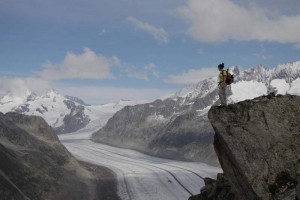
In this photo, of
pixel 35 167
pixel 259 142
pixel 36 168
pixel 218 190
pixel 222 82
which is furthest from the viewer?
pixel 35 167

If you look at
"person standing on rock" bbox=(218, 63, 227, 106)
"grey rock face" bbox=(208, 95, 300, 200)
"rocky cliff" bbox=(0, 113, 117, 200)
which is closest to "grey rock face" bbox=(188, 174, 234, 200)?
"grey rock face" bbox=(208, 95, 300, 200)

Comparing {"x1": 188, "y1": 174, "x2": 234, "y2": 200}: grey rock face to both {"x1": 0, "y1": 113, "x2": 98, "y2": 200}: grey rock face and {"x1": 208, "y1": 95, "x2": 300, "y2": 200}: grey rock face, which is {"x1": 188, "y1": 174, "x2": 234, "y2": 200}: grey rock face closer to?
{"x1": 208, "y1": 95, "x2": 300, "y2": 200}: grey rock face

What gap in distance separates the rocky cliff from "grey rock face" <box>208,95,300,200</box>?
38.2 metres

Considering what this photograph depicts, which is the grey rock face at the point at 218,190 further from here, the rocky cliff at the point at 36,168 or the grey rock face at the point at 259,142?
the rocky cliff at the point at 36,168

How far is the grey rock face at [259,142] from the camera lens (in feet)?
65.9

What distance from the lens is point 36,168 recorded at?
70.9 meters

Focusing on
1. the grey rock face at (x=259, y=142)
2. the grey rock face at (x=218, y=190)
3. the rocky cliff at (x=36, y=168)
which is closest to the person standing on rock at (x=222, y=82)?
the grey rock face at (x=259, y=142)

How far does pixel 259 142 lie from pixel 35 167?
56172 mm

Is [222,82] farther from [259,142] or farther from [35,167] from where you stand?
[35,167]

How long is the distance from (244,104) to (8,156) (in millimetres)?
52802

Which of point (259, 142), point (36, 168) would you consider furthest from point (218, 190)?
point (36, 168)

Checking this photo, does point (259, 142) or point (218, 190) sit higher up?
point (259, 142)

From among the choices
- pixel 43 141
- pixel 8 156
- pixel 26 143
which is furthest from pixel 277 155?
pixel 43 141

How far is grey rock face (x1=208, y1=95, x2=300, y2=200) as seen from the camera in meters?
20.1
